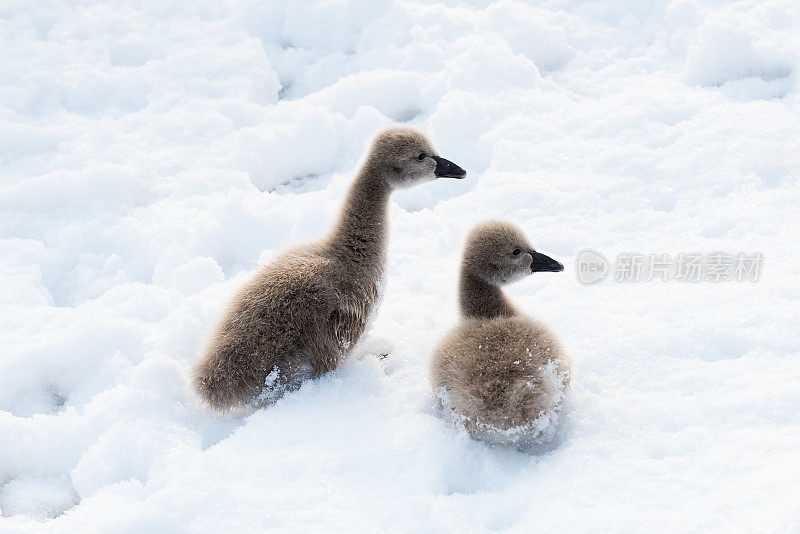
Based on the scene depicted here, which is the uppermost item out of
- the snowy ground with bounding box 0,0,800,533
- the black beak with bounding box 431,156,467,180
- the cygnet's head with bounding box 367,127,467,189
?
the cygnet's head with bounding box 367,127,467,189

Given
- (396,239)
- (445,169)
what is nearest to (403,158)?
(445,169)

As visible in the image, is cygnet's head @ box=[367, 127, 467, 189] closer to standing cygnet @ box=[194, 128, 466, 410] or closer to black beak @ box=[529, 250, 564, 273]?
standing cygnet @ box=[194, 128, 466, 410]

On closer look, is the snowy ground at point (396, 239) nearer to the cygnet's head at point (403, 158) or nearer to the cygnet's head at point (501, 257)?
the cygnet's head at point (501, 257)

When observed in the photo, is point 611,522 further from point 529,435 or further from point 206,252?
point 206,252

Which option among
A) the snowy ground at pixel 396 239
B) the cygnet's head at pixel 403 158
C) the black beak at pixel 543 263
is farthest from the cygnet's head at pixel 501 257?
the cygnet's head at pixel 403 158

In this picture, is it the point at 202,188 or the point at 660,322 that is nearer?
the point at 660,322

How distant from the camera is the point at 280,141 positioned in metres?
6.97

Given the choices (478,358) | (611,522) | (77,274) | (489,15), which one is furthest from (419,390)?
(489,15)

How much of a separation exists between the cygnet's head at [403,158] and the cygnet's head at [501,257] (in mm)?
565

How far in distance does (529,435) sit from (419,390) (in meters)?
0.79

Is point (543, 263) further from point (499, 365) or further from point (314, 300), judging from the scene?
point (314, 300)

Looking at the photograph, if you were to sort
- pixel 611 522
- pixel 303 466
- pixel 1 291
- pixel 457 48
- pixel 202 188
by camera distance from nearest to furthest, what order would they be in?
pixel 611 522 → pixel 303 466 → pixel 1 291 → pixel 202 188 → pixel 457 48

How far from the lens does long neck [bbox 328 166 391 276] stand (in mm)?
4578

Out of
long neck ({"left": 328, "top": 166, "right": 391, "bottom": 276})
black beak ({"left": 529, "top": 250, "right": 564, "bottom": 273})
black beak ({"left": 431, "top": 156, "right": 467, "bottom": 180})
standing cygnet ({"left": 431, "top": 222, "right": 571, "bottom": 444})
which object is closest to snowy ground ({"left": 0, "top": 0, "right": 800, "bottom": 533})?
standing cygnet ({"left": 431, "top": 222, "right": 571, "bottom": 444})
